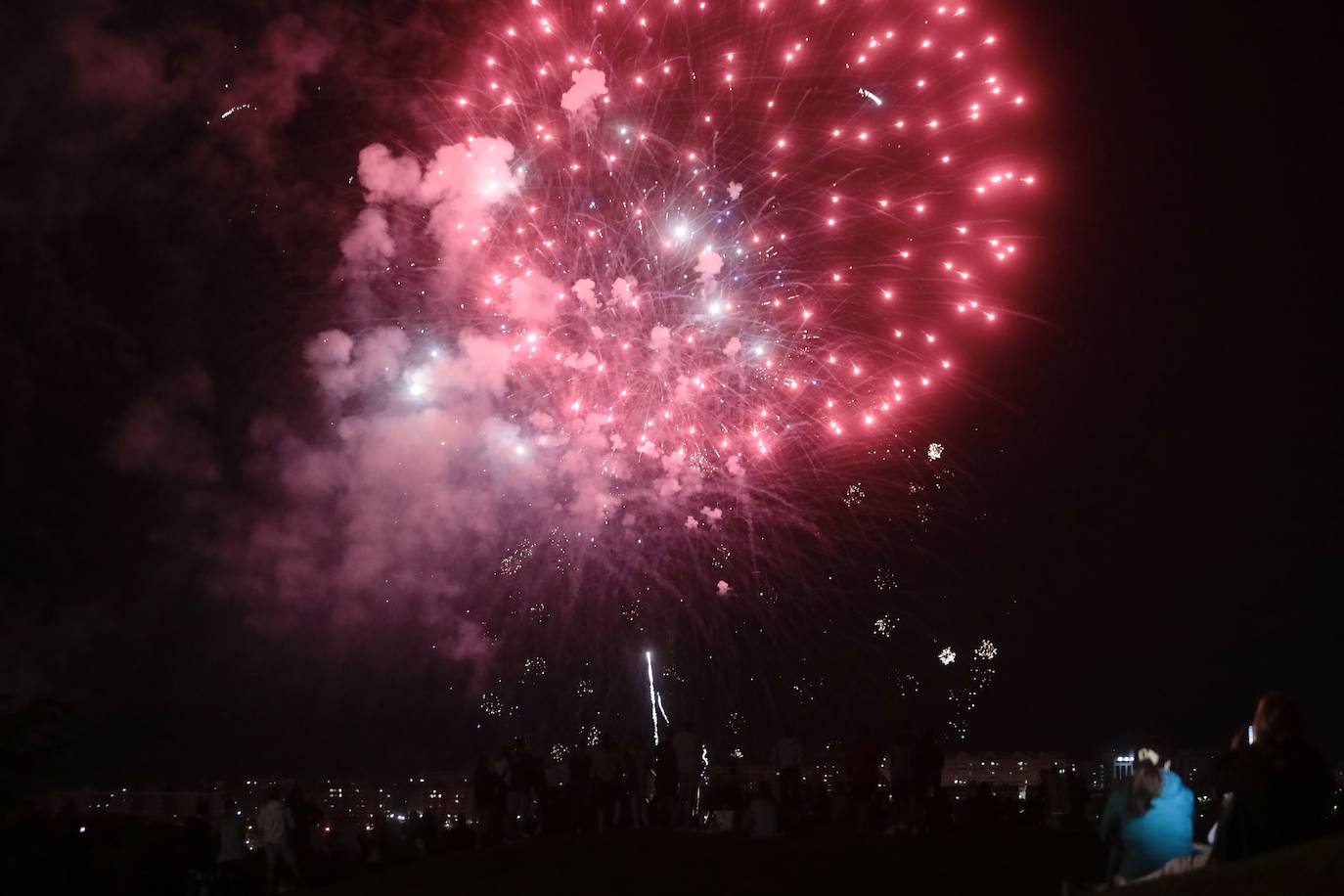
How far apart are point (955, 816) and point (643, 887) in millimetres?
8360

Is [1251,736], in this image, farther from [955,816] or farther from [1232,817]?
[955,816]

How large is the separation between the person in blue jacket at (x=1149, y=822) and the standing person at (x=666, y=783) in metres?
11.4

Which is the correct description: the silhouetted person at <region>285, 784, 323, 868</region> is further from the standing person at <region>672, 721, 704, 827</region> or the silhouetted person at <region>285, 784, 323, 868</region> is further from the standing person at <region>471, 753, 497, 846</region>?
the standing person at <region>672, 721, 704, 827</region>

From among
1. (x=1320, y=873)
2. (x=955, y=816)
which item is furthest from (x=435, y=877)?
(x=1320, y=873)

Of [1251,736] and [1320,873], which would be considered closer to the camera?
[1320,873]

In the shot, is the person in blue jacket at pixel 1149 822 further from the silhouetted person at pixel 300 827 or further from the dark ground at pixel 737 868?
the silhouetted person at pixel 300 827

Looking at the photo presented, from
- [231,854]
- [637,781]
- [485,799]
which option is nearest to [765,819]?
[637,781]

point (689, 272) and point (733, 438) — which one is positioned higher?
point (689, 272)

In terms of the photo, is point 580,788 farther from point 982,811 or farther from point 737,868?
point 982,811

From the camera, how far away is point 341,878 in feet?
55.3

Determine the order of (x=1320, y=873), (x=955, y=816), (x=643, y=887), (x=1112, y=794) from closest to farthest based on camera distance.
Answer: (x=1320, y=873) → (x=1112, y=794) → (x=643, y=887) → (x=955, y=816)

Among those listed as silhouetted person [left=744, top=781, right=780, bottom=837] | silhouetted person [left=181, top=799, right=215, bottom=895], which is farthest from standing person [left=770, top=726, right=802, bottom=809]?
silhouetted person [left=181, top=799, right=215, bottom=895]

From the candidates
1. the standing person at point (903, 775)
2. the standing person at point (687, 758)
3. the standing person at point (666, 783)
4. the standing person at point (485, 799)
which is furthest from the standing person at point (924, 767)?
the standing person at point (485, 799)

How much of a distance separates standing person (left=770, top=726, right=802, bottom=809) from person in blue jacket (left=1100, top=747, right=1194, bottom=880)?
32.5ft
